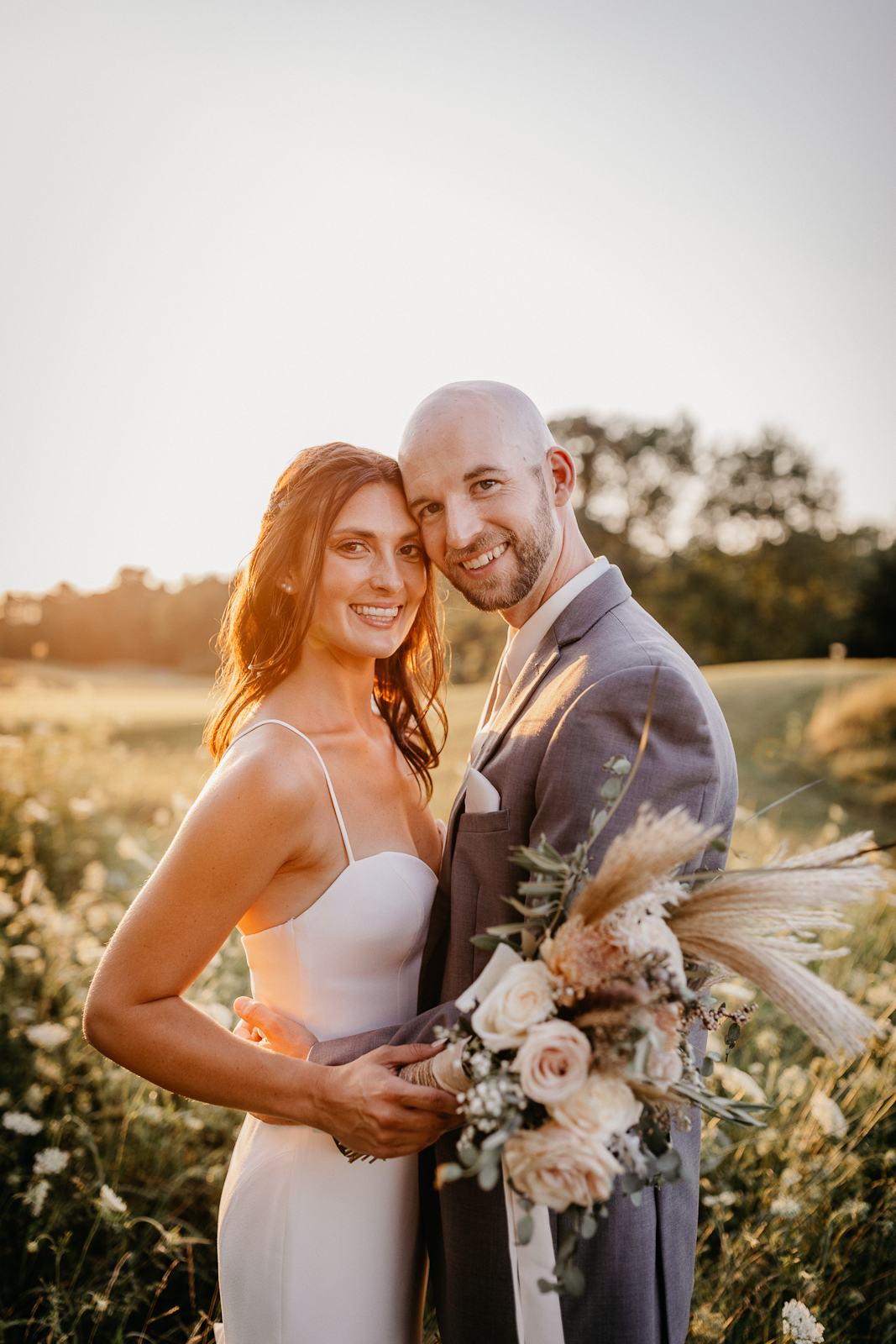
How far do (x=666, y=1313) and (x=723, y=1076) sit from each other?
1.37 meters

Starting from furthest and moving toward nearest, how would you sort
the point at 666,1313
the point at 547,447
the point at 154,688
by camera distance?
the point at 154,688 → the point at 547,447 → the point at 666,1313

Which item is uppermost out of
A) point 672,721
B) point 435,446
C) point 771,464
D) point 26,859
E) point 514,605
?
point 771,464

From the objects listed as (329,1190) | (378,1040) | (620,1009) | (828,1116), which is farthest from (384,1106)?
(828,1116)

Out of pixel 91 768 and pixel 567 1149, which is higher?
pixel 567 1149

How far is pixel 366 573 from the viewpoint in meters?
2.59

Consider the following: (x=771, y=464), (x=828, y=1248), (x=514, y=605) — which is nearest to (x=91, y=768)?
(x=514, y=605)

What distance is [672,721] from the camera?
1.72 metres

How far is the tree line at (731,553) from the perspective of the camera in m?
33.7

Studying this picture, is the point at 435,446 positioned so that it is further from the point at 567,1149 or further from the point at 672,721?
the point at 567,1149

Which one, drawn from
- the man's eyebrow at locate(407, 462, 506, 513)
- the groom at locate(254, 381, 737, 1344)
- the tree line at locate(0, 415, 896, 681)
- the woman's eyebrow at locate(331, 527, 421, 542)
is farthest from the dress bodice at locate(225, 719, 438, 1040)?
the tree line at locate(0, 415, 896, 681)

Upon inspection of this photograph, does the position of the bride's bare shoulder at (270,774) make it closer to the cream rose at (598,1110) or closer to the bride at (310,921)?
the bride at (310,921)

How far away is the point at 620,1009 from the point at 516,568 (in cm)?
160

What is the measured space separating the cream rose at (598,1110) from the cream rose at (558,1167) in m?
0.02

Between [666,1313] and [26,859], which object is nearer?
[666,1313]
